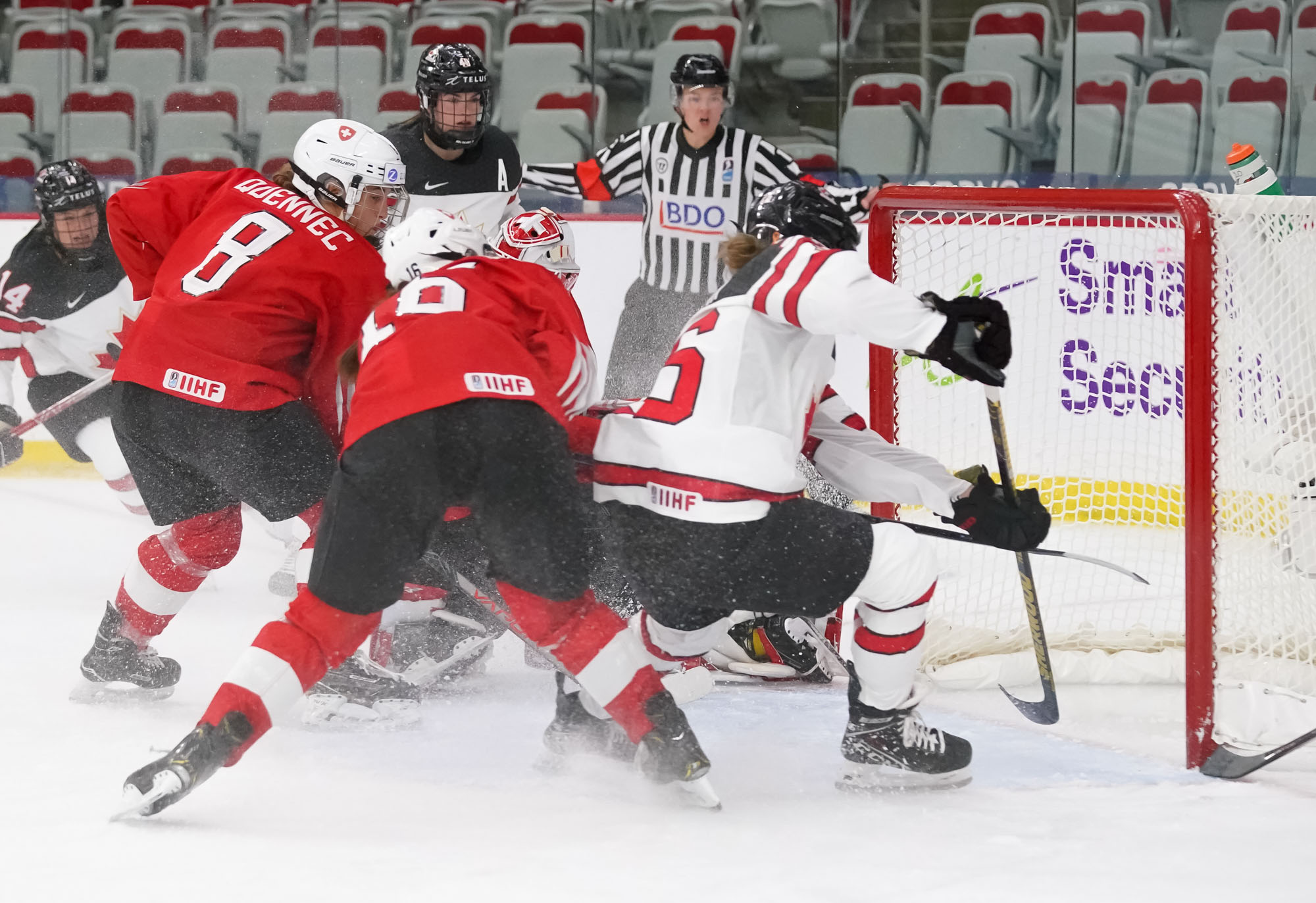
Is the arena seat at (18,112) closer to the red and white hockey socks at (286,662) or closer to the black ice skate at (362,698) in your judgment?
the black ice skate at (362,698)

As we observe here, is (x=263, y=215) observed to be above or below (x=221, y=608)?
above

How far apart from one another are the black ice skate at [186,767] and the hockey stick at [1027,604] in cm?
116

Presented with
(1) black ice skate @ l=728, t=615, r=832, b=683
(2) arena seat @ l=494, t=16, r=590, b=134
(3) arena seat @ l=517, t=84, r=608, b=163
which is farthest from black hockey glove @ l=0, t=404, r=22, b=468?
(1) black ice skate @ l=728, t=615, r=832, b=683

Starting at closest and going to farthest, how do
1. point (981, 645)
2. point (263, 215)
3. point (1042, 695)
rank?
1. point (263, 215)
2. point (1042, 695)
3. point (981, 645)

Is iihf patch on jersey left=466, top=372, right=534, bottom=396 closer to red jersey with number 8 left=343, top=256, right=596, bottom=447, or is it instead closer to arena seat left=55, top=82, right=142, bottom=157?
red jersey with number 8 left=343, top=256, right=596, bottom=447

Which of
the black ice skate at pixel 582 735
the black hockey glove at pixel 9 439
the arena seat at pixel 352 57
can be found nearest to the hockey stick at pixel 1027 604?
the black ice skate at pixel 582 735

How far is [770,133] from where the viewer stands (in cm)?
504

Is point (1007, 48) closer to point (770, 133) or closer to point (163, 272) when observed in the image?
point (770, 133)

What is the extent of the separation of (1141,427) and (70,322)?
288 centimetres

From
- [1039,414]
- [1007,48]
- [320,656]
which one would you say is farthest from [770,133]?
[320,656]

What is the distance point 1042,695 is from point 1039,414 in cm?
108

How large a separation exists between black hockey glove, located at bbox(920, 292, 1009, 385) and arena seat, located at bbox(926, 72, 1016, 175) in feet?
9.84

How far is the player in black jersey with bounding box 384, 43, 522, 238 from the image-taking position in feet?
11.3

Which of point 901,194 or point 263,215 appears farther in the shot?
point 901,194
